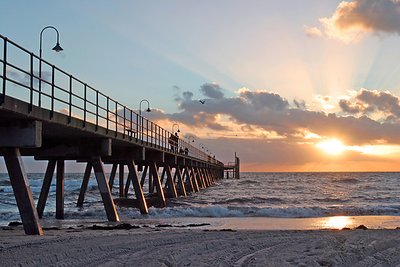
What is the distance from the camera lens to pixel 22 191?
459 inches

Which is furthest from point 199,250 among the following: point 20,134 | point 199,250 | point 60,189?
point 60,189

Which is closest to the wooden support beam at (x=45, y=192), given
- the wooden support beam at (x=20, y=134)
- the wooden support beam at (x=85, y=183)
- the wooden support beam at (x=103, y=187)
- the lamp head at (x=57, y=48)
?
the wooden support beam at (x=103, y=187)

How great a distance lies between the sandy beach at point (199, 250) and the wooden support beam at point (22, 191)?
1.92ft

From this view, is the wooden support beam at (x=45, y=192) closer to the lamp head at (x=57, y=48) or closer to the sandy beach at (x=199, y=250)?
the lamp head at (x=57, y=48)

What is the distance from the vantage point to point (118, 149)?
23.1 m

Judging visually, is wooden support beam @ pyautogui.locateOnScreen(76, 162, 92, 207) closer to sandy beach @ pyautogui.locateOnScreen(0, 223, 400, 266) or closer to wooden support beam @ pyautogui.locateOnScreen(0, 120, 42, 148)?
sandy beach @ pyautogui.locateOnScreen(0, 223, 400, 266)

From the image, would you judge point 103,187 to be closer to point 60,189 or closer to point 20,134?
point 60,189

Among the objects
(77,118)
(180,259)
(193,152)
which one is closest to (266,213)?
(77,118)

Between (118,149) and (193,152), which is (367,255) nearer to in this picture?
(118,149)

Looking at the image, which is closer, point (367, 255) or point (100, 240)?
point (367, 255)

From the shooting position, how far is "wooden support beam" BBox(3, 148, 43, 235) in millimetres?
11641

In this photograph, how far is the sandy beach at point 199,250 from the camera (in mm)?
8891

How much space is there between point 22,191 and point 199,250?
4200 millimetres

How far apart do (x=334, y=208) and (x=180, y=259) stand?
19.4m
